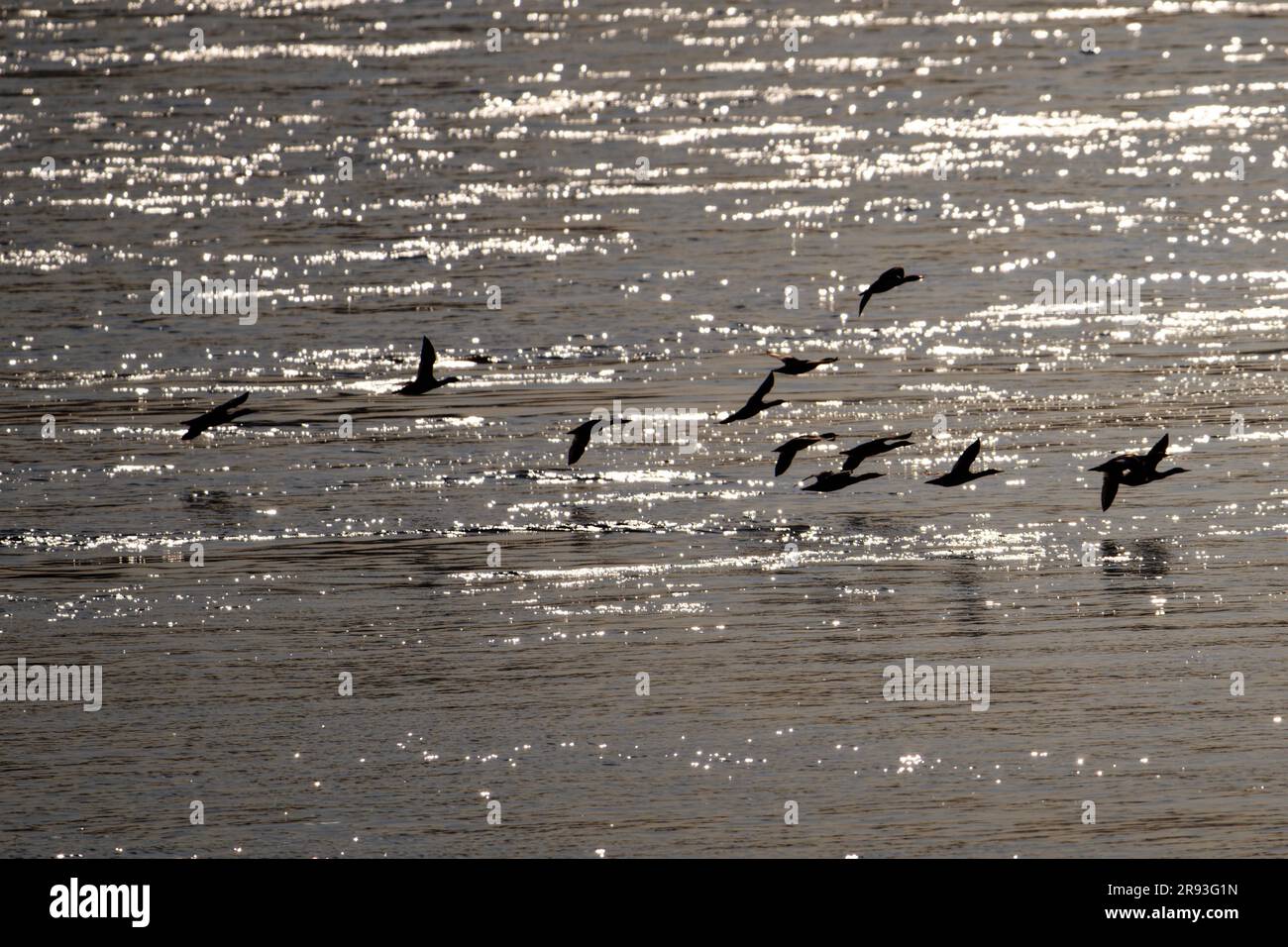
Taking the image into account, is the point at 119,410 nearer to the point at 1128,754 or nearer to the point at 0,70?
the point at 1128,754

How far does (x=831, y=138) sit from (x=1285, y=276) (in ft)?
34.6

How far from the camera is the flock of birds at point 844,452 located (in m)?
21.3

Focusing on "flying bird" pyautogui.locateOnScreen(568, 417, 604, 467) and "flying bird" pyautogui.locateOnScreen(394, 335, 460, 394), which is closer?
"flying bird" pyautogui.locateOnScreen(568, 417, 604, 467)

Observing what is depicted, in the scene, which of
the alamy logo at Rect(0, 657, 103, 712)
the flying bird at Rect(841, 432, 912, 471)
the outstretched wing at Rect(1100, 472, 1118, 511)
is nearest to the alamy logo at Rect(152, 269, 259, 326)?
the flying bird at Rect(841, 432, 912, 471)

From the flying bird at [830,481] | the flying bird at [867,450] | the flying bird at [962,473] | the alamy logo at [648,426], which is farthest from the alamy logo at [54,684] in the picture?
the flying bird at [962,473]

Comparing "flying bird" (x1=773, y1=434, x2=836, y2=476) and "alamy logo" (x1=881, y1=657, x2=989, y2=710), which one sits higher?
"flying bird" (x1=773, y1=434, x2=836, y2=476)

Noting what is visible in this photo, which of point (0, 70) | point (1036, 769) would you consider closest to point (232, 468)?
point (1036, 769)

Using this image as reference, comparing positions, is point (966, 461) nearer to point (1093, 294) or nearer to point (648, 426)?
point (648, 426)

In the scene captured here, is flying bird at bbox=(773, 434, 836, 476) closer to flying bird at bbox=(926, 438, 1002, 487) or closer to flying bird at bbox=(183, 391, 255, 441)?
flying bird at bbox=(926, 438, 1002, 487)

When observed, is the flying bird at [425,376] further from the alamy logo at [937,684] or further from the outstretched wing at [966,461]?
the alamy logo at [937,684]

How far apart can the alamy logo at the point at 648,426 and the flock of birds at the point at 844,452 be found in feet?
0.67

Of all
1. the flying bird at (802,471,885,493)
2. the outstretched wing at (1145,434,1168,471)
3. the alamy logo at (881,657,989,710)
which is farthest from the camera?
the flying bird at (802,471,885,493)
